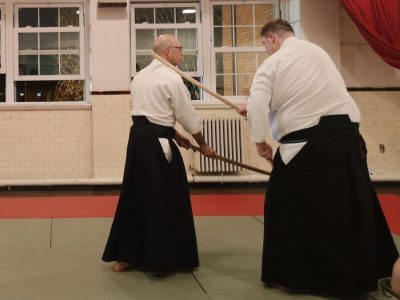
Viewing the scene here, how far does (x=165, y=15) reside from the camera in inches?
315

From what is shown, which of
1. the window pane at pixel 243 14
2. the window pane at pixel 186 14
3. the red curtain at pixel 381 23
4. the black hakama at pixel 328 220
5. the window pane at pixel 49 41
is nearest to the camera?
the black hakama at pixel 328 220

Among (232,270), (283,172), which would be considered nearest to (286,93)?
(283,172)

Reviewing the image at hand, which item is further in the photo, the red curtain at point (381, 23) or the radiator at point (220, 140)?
the radiator at point (220, 140)

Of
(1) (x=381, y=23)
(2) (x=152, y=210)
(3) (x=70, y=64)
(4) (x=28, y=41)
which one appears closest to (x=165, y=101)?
(2) (x=152, y=210)

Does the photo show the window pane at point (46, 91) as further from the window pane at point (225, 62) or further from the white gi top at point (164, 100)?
the white gi top at point (164, 100)

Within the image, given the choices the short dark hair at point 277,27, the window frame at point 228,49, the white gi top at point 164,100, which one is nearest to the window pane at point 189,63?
the window frame at point 228,49

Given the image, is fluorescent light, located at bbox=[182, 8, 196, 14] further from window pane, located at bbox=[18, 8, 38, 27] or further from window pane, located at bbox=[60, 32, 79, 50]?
window pane, located at bbox=[18, 8, 38, 27]

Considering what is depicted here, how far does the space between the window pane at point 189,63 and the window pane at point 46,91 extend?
63.8 inches

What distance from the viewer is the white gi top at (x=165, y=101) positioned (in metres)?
3.20

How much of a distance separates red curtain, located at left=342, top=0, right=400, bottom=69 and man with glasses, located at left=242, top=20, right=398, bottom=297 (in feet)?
14.7

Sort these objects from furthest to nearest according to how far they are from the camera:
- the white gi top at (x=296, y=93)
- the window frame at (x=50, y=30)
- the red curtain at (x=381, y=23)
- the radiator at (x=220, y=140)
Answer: the window frame at (x=50, y=30) → the radiator at (x=220, y=140) → the red curtain at (x=381, y=23) → the white gi top at (x=296, y=93)

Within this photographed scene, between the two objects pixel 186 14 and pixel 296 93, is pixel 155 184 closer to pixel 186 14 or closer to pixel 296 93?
pixel 296 93

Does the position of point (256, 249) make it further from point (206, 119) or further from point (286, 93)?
point (206, 119)

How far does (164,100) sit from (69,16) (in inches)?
211
